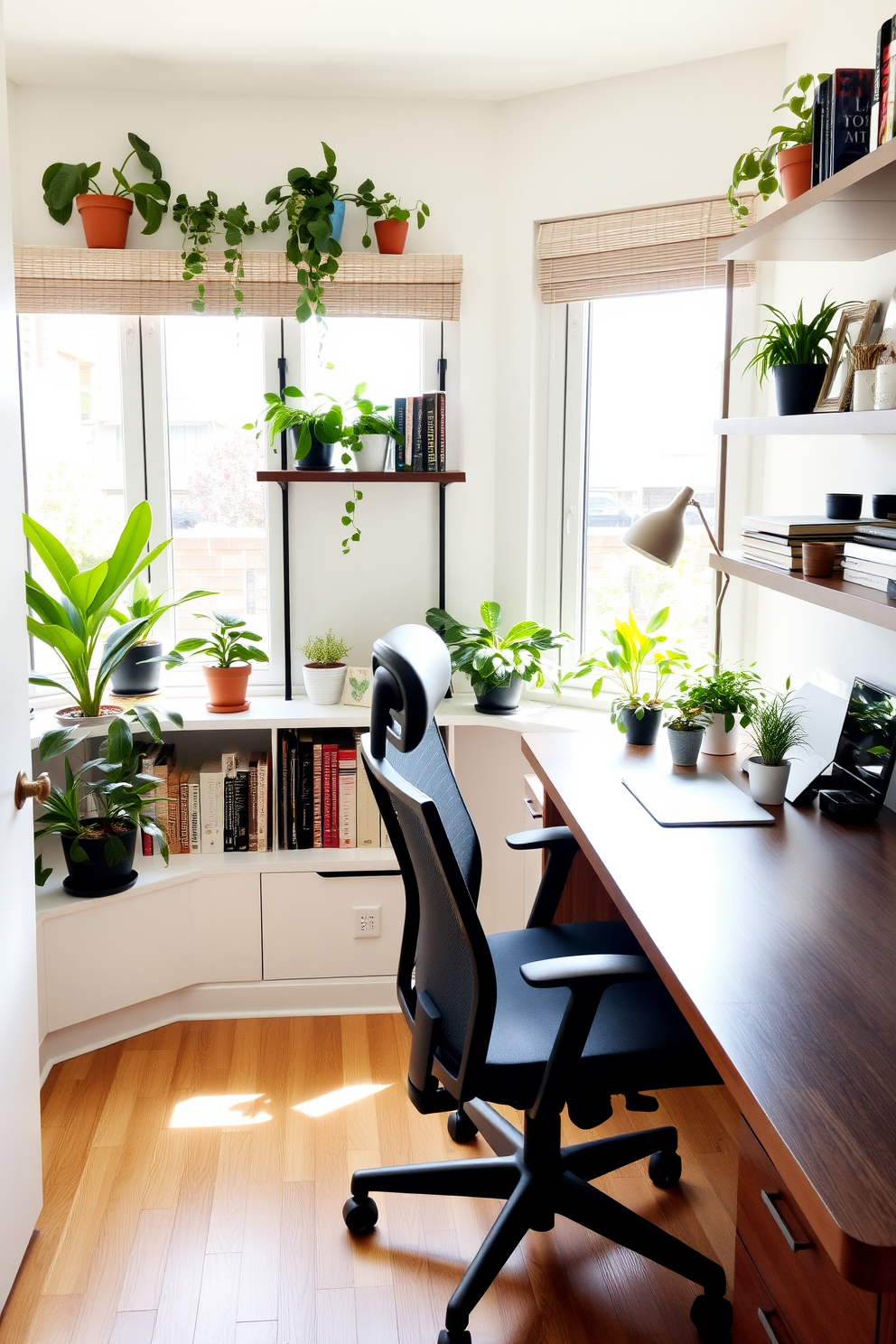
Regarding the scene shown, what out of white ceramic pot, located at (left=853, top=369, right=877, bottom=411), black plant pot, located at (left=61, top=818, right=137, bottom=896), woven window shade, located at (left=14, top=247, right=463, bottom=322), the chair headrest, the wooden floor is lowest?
the wooden floor

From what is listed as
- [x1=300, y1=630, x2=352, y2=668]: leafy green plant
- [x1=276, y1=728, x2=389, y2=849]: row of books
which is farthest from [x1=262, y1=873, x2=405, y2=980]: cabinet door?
[x1=300, y1=630, x2=352, y2=668]: leafy green plant

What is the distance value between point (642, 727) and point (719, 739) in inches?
7.2

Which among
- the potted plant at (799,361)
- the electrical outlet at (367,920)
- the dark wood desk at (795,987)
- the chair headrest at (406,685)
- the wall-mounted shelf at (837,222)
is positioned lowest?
the electrical outlet at (367,920)

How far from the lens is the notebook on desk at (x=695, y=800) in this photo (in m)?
1.98

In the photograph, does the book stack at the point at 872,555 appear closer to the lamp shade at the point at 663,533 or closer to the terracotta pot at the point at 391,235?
the lamp shade at the point at 663,533

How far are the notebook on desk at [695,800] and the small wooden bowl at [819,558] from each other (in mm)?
451

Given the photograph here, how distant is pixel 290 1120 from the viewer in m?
2.49

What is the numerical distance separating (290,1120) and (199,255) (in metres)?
2.23

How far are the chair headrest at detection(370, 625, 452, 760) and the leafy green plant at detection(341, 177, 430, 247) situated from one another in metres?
1.65

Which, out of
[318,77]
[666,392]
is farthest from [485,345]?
[318,77]

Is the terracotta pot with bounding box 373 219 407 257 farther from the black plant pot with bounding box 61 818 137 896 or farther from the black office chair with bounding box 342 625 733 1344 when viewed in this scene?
the black plant pot with bounding box 61 818 137 896

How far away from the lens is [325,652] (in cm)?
313

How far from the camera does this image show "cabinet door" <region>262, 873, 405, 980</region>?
2.96 meters

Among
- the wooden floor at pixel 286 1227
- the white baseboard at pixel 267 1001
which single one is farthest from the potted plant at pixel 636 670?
the white baseboard at pixel 267 1001
